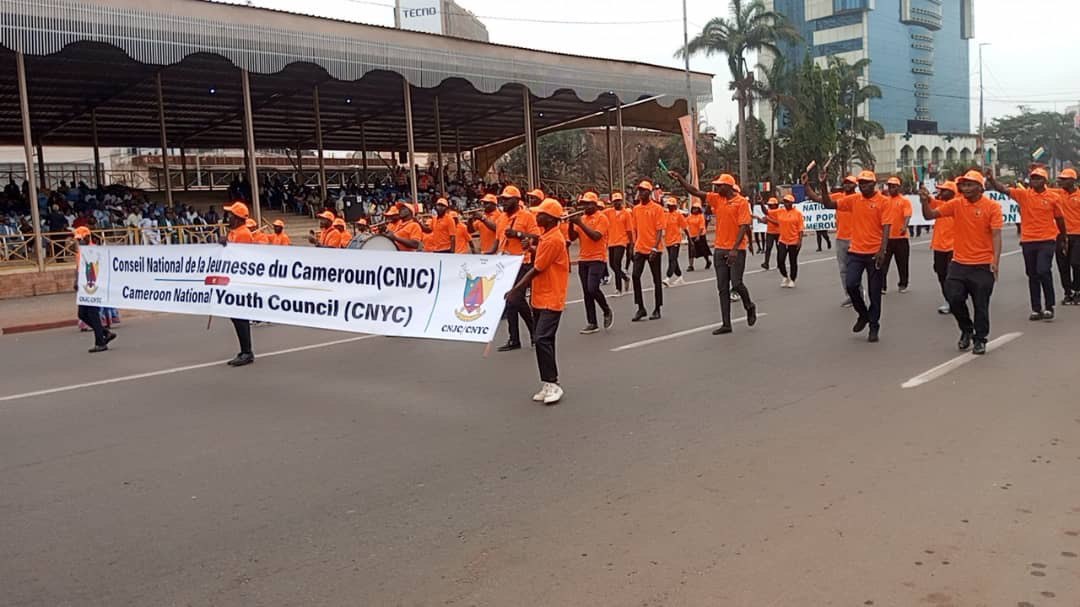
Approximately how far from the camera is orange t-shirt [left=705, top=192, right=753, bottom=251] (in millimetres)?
10164

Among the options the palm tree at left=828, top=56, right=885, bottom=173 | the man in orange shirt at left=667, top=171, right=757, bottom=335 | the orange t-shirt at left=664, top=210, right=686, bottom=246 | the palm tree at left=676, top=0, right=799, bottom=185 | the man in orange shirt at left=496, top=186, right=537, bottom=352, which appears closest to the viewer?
the man in orange shirt at left=496, top=186, right=537, bottom=352

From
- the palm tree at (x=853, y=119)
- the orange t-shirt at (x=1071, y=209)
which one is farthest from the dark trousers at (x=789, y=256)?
the palm tree at (x=853, y=119)

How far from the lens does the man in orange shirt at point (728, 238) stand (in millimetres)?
10078

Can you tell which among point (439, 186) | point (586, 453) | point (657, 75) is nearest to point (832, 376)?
point (586, 453)

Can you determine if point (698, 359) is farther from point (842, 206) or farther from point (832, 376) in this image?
point (842, 206)

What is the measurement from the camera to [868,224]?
31.0ft

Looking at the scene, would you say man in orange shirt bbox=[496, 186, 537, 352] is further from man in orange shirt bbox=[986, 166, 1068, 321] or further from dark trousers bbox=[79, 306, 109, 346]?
man in orange shirt bbox=[986, 166, 1068, 321]

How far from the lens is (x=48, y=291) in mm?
18734

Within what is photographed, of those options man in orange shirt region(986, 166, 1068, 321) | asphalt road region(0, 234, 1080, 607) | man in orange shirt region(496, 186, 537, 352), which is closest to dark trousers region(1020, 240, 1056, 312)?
man in orange shirt region(986, 166, 1068, 321)

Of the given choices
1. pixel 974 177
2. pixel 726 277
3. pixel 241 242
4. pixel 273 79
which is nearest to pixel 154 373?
pixel 241 242

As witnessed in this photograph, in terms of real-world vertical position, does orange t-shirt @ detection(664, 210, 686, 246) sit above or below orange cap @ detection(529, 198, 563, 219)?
below

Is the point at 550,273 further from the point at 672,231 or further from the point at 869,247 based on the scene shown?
the point at 672,231

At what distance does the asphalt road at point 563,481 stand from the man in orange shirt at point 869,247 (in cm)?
39

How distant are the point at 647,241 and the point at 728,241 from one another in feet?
6.21
